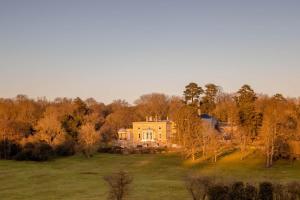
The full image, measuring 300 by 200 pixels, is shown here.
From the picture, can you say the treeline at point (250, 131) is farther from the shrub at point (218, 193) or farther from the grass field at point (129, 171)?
the shrub at point (218, 193)

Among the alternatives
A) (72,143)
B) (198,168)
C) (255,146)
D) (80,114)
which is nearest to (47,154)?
(72,143)

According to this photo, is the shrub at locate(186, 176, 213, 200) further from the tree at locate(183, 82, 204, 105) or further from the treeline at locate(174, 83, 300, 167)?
the tree at locate(183, 82, 204, 105)

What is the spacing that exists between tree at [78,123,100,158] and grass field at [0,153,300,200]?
1.42 meters

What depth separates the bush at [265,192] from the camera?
22.8 m

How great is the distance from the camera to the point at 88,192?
108 feet

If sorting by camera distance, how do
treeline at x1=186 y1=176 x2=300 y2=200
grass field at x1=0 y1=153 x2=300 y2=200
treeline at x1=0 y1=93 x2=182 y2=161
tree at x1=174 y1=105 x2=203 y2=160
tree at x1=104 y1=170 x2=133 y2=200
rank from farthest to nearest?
1. treeline at x1=0 y1=93 x2=182 y2=161
2. tree at x1=174 y1=105 x2=203 y2=160
3. grass field at x1=0 y1=153 x2=300 y2=200
4. tree at x1=104 y1=170 x2=133 y2=200
5. treeline at x1=186 y1=176 x2=300 y2=200

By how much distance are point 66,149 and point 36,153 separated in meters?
7.28

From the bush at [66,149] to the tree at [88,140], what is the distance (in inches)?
79.1

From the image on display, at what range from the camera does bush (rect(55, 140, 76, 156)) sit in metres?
66.8

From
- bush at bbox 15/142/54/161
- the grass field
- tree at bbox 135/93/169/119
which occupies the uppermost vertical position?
tree at bbox 135/93/169/119

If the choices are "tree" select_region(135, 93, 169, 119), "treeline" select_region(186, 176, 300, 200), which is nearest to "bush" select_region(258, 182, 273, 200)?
"treeline" select_region(186, 176, 300, 200)

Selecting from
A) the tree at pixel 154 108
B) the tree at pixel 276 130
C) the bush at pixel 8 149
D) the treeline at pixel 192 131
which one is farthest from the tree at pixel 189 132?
the tree at pixel 154 108

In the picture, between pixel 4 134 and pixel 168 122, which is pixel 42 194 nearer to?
pixel 4 134

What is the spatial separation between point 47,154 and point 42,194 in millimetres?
30538
